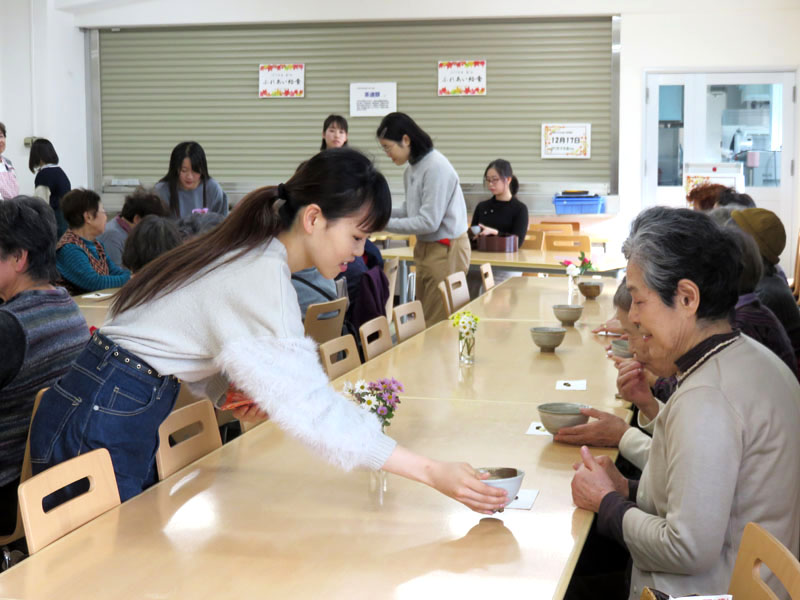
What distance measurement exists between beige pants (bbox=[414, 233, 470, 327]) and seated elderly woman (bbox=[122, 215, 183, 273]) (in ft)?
7.05

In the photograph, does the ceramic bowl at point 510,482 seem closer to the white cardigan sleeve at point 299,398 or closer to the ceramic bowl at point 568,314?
the white cardigan sleeve at point 299,398

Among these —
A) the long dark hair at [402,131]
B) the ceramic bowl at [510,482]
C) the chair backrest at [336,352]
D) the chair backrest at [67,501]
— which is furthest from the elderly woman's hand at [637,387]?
the long dark hair at [402,131]

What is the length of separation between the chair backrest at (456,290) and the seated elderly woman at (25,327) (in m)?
2.67

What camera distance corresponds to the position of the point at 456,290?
5.31m

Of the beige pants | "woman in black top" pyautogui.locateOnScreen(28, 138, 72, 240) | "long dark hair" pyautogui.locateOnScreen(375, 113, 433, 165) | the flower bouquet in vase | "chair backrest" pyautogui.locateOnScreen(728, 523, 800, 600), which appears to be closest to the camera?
"chair backrest" pyautogui.locateOnScreen(728, 523, 800, 600)

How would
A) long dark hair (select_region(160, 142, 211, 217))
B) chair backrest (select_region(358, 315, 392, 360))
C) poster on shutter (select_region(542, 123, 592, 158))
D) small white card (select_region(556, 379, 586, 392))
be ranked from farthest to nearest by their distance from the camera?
1. poster on shutter (select_region(542, 123, 592, 158))
2. long dark hair (select_region(160, 142, 211, 217))
3. chair backrest (select_region(358, 315, 392, 360))
4. small white card (select_region(556, 379, 586, 392))

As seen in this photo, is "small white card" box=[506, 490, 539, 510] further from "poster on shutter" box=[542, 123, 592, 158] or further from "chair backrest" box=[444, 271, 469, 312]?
"poster on shutter" box=[542, 123, 592, 158]

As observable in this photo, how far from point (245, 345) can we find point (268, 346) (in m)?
0.04

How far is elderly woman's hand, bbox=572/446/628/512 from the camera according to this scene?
6.30ft

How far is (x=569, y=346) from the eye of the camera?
3861 mm

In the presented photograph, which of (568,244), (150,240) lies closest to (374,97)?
(568,244)

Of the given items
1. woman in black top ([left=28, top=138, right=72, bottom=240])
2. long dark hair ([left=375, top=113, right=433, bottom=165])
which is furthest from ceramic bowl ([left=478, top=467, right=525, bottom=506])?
woman in black top ([left=28, top=138, right=72, bottom=240])

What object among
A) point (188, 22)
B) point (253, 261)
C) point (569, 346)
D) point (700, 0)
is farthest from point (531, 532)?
point (188, 22)

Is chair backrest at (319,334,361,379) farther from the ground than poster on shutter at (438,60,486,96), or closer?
closer
